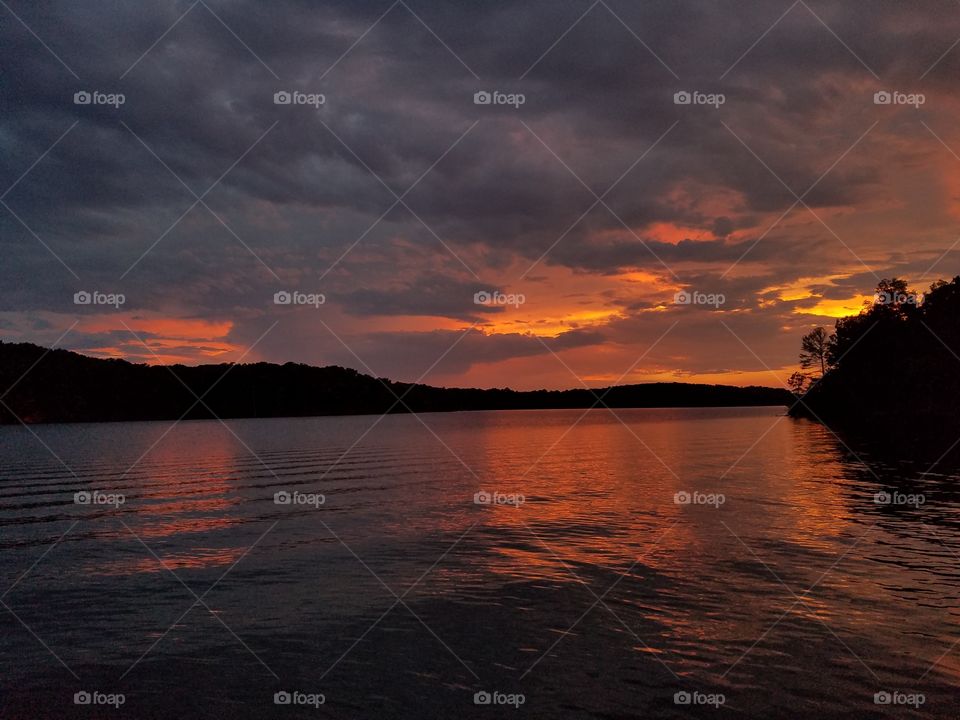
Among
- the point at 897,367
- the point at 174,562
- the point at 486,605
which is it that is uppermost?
the point at 897,367

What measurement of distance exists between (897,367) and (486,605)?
130m

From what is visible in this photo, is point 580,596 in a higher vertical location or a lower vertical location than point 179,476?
lower

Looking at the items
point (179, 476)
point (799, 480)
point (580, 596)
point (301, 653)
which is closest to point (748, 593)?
point (580, 596)

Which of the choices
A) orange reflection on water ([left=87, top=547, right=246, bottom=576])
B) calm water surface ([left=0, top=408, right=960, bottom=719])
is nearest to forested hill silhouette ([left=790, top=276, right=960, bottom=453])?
calm water surface ([left=0, top=408, right=960, bottom=719])

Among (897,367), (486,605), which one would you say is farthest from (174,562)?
(897,367)

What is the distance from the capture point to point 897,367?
12388cm

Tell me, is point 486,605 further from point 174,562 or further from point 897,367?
point 897,367

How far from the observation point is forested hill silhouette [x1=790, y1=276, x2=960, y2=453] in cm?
11156

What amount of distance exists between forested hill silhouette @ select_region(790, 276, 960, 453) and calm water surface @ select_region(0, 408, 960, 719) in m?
70.5

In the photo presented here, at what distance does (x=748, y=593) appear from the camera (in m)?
19.4

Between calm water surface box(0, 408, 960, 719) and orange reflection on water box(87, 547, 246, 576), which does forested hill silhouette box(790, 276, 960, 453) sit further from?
orange reflection on water box(87, 547, 246, 576)

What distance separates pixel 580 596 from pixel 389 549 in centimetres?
944

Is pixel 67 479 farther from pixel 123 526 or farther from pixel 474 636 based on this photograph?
pixel 474 636

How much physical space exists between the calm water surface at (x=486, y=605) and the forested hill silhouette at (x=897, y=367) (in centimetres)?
7049
